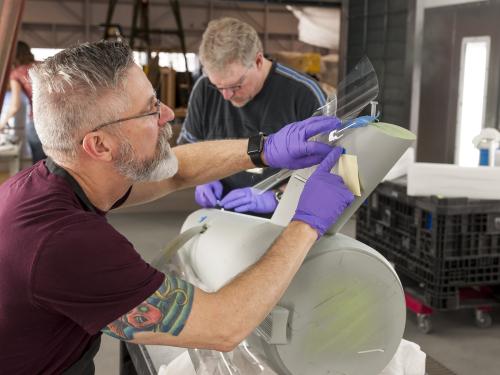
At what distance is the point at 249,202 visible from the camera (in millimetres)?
2133

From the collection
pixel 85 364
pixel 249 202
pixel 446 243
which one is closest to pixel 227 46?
pixel 249 202

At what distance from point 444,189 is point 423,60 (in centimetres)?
270

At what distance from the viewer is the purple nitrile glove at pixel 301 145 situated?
4.48 ft

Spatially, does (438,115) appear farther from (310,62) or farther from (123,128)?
(123,128)

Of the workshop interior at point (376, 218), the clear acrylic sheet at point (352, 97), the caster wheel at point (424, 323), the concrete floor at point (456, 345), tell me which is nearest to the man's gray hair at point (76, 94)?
the workshop interior at point (376, 218)

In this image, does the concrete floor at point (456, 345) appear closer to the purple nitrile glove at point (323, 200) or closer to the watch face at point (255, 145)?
the watch face at point (255, 145)

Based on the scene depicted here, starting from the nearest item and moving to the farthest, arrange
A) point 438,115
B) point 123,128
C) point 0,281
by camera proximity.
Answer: point 0,281 → point 123,128 → point 438,115

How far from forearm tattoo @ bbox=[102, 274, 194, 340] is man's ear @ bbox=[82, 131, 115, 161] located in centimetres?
30

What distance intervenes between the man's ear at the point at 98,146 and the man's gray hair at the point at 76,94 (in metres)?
0.02

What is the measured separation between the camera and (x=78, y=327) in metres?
1.25

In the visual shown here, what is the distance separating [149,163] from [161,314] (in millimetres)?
355

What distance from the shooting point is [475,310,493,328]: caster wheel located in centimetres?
329

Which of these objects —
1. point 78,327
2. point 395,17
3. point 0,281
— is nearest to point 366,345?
point 78,327

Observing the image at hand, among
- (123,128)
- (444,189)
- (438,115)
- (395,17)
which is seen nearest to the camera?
(123,128)
